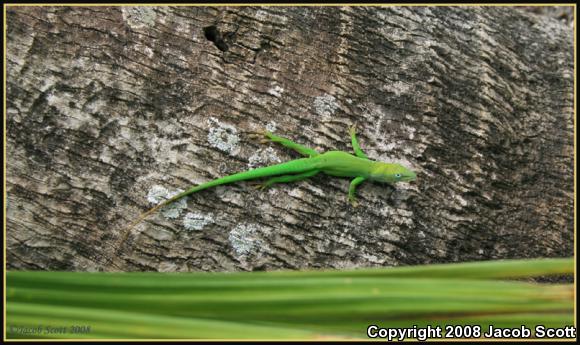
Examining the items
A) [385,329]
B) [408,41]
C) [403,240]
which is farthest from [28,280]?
[408,41]

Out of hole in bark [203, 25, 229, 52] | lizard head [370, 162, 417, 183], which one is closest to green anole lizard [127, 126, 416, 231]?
lizard head [370, 162, 417, 183]

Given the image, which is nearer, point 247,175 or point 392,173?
point 247,175

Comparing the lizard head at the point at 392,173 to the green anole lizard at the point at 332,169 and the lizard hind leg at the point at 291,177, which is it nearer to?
the green anole lizard at the point at 332,169

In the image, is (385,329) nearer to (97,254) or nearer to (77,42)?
(97,254)

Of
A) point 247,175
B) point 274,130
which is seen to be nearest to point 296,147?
point 274,130

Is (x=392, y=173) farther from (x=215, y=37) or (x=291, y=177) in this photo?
(x=215, y=37)

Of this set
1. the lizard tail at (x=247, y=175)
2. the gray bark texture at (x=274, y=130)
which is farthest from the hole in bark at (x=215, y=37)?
the lizard tail at (x=247, y=175)

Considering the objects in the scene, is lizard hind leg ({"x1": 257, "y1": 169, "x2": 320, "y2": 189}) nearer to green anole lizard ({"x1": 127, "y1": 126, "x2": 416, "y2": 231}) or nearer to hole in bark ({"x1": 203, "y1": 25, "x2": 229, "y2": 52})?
green anole lizard ({"x1": 127, "y1": 126, "x2": 416, "y2": 231})
